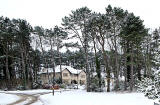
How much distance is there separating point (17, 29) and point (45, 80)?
32.6 m

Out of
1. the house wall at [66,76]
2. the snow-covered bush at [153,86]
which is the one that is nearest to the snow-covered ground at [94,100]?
the snow-covered bush at [153,86]

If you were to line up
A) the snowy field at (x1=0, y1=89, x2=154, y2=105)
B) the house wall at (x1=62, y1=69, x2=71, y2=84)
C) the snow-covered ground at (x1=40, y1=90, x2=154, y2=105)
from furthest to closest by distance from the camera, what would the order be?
the house wall at (x1=62, y1=69, x2=71, y2=84)
the snowy field at (x1=0, y1=89, x2=154, y2=105)
the snow-covered ground at (x1=40, y1=90, x2=154, y2=105)

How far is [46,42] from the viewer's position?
6906 cm

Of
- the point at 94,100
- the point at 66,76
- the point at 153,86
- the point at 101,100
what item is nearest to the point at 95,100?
the point at 94,100

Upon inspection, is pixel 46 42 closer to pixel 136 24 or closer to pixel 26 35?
pixel 26 35

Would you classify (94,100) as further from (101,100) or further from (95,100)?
(101,100)

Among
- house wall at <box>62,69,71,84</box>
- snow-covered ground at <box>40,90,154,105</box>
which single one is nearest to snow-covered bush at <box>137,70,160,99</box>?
snow-covered ground at <box>40,90,154,105</box>

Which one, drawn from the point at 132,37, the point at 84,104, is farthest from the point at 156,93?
the point at 132,37

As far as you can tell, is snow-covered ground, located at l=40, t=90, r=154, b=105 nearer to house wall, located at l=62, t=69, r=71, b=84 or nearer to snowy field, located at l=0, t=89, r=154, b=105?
snowy field, located at l=0, t=89, r=154, b=105

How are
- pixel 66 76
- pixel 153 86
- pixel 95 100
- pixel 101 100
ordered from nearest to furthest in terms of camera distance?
pixel 153 86 < pixel 101 100 < pixel 95 100 < pixel 66 76

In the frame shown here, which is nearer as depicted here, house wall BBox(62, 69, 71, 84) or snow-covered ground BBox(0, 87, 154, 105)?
snow-covered ground BBox(0, 87, 154, 105)

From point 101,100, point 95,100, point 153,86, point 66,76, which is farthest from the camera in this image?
point 66,76

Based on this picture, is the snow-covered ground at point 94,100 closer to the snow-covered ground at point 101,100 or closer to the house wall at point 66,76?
the snow-covered ground at point 101,100

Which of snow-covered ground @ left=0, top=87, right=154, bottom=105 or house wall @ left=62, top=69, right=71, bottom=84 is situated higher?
house wall @ left=62, top=69, right=71, bottom=84
